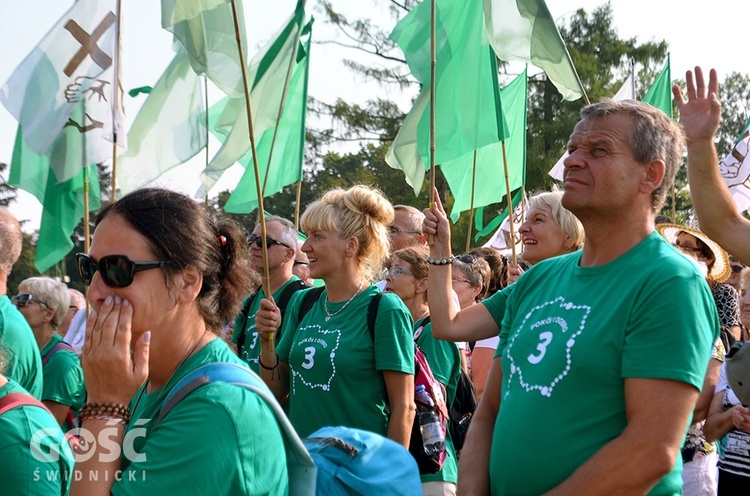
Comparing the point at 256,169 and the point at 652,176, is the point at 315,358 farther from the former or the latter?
the point at 652,176

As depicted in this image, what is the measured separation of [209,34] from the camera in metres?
5.72

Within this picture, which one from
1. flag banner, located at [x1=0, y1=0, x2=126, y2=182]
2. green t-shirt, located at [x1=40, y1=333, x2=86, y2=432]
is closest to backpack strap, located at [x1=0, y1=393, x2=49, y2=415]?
green t-shirt, located at [x1=40, y1=333, x2=86, y2=432]

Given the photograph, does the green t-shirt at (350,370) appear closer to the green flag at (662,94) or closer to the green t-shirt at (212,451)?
the green t-shirt at (212,451)

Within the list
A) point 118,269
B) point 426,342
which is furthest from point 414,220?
point 118,269

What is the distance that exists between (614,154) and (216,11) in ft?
11.7

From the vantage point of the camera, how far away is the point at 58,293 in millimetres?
6680

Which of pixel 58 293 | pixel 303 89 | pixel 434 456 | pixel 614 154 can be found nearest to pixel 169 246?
pixel 614 154

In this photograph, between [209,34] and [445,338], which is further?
[209,34]

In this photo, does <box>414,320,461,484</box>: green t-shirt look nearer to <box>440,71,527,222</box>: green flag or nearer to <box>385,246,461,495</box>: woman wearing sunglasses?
<box>385,246,461,495</box>: woman wearing sunglasses

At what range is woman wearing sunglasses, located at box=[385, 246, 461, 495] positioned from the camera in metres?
4.26

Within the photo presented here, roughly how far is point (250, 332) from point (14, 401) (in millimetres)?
3053

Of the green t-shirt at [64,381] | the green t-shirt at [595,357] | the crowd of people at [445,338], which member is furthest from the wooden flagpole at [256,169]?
the green t-shirt at [595,357]

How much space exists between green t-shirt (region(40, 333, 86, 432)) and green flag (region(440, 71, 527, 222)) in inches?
185

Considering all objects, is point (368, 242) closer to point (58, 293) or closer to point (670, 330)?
point (670, 330)
